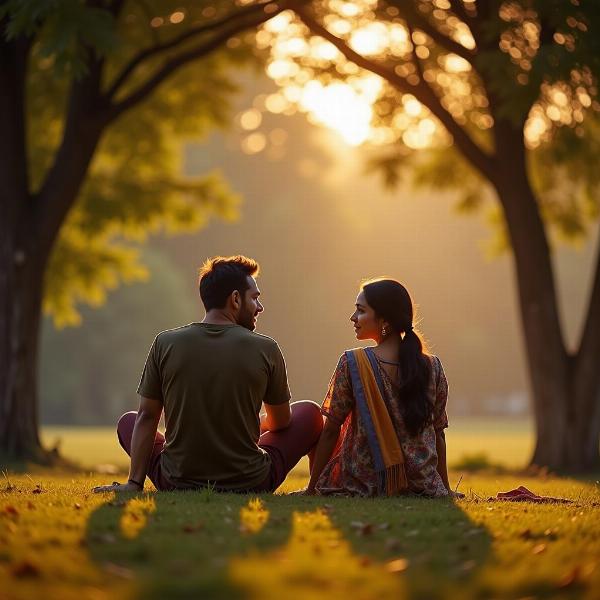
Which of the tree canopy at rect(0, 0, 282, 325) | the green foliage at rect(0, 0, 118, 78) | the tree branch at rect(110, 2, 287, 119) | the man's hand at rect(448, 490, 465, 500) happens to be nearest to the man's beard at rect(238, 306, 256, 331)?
the man's hand at rect(448, 490, 465, 500)

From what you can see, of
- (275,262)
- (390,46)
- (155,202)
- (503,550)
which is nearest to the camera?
(503,550)

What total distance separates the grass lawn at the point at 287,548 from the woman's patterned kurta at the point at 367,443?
0.35 m

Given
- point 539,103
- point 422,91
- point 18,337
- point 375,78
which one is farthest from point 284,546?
point 375,78

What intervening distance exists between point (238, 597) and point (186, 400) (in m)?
2.91

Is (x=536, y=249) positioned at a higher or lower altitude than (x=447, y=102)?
lower

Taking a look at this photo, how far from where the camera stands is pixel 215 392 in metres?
6.54

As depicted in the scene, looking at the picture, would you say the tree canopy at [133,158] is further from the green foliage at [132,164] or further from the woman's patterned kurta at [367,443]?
the woman's patterned kurta at [367,443]

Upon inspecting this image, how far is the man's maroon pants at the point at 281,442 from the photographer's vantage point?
7039 millimetres

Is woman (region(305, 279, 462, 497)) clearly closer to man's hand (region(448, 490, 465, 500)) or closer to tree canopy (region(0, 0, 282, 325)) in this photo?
man's hand (region(448, 490, 465, 500))

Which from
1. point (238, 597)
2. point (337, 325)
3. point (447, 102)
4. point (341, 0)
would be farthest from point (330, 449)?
point (337, 325)

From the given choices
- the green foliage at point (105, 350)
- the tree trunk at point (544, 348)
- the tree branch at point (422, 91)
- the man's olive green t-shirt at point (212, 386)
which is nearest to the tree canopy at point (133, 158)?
the tree branch at point (422, 91)

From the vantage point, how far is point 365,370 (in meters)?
6.77

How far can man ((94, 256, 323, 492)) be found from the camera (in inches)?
258

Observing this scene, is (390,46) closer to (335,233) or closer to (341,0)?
(341,0)
